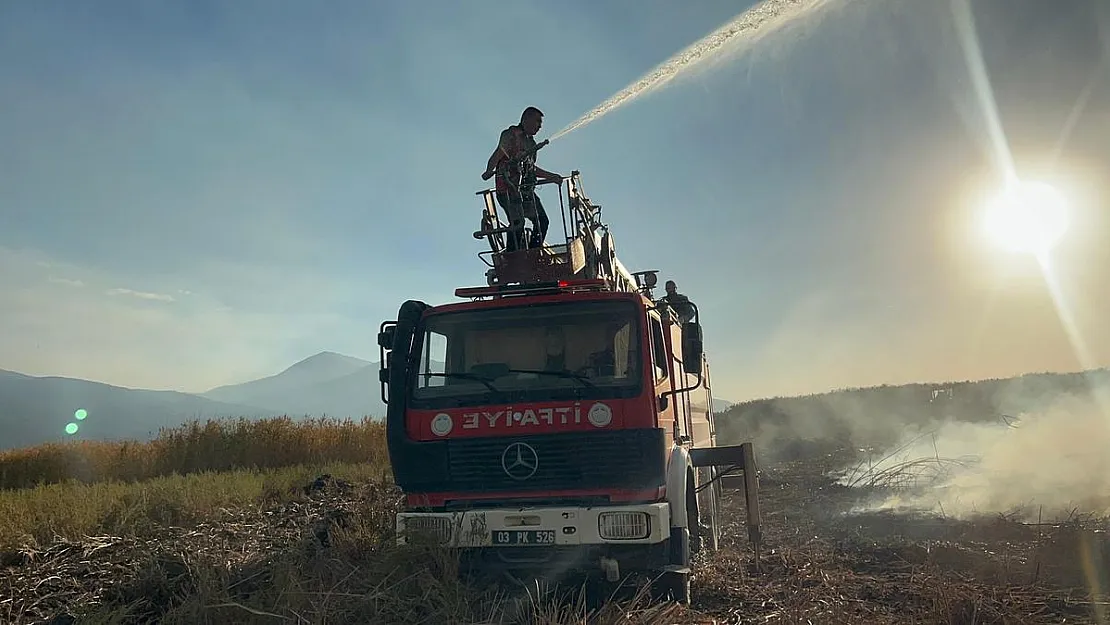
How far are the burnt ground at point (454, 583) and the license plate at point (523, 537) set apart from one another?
427 mm

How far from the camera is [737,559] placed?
25.4 feet

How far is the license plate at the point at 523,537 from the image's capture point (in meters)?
5.52

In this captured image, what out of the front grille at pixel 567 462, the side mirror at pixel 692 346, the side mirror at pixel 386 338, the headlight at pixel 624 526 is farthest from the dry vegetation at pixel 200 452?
the side mirror at pixel 692 346

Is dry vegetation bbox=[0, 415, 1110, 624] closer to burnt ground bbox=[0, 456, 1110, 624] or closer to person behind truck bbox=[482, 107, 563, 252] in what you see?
burnt ground bbox=[0, 456, 1110, 624]

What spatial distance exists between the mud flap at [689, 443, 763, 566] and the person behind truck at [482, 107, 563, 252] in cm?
280

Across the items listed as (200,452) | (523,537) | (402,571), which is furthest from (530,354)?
(200,452)

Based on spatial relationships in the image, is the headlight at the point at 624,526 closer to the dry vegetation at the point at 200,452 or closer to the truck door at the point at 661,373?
the truck door at the point at 661,373

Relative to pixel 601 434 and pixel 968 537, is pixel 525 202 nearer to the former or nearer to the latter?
pixel 601 434

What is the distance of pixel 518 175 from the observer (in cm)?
727

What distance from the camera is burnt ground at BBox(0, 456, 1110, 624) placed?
495 centimetres

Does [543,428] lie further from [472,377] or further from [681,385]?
[681,385]

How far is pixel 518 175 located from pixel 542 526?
3569 millimetres

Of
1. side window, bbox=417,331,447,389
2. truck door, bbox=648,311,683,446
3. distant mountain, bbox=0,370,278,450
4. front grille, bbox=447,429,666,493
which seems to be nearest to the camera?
front grille, bbox=447,429,666,493

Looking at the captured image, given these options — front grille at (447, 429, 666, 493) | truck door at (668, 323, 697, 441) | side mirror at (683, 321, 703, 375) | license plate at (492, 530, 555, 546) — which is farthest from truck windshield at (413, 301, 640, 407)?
license plate at (492, 530, 555, 546)
